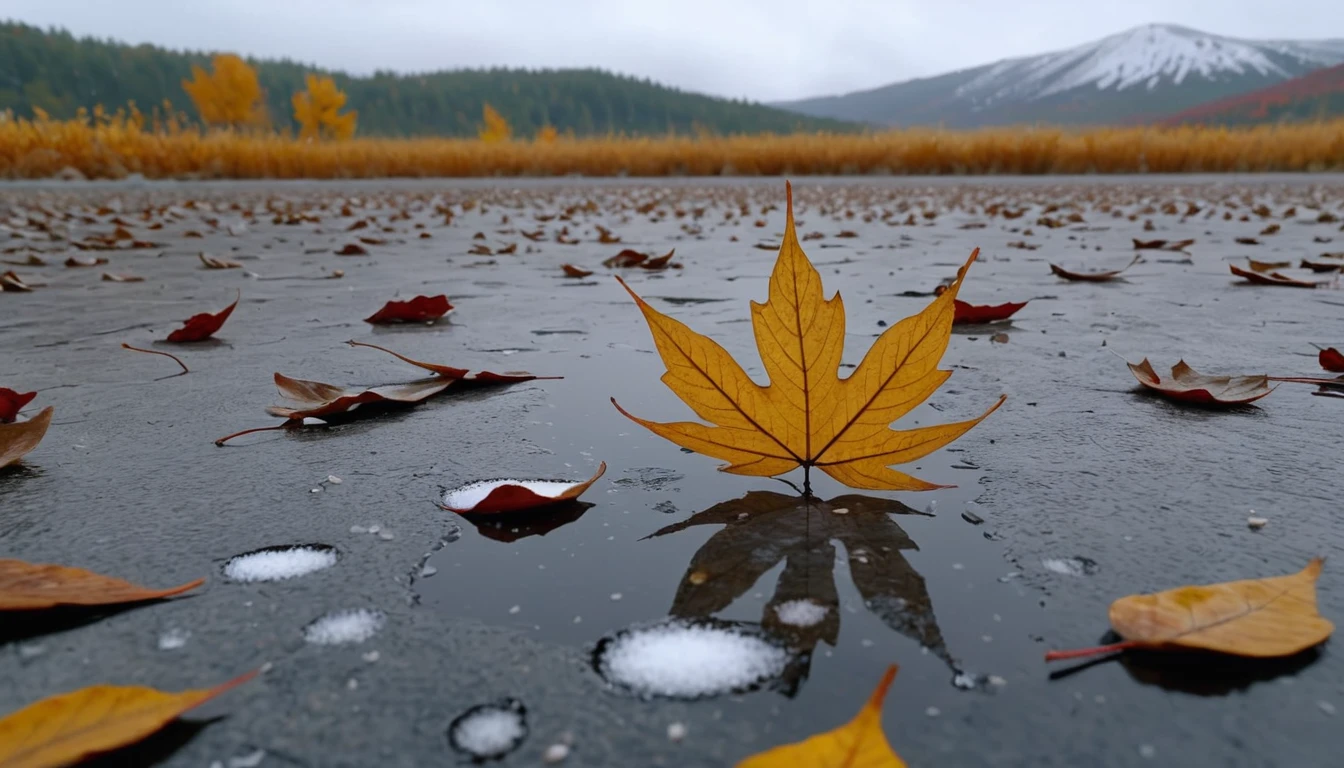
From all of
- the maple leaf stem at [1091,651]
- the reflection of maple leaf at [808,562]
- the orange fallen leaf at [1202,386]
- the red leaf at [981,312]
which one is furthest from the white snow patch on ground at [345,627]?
the red leaf at [981,312]

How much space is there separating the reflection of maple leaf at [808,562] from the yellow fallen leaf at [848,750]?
124 mm

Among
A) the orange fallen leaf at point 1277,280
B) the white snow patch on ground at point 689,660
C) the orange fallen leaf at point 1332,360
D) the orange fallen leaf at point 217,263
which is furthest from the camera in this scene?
the orange fallen leaf at point 217,263

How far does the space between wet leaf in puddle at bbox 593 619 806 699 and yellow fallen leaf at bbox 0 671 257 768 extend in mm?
260

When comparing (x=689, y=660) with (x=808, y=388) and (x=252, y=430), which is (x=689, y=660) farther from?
(x=252, y=430)

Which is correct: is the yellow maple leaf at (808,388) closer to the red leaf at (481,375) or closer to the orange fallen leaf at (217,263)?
the red leaf at (481,375)

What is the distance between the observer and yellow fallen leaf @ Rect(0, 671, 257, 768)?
43 centimetres

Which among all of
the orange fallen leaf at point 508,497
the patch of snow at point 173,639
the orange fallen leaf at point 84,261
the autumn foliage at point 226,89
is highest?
the autumn foliage at point 226,89

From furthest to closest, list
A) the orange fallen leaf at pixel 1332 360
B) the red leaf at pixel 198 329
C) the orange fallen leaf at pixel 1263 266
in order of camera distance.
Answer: the orange fallen leaf at pixel 1263 266 < the red leaf at pixel 198 329 < the orange fallen leaf at pixel 1332 360

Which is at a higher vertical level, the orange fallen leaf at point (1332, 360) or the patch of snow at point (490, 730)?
the patch of snow at point (490, 730)

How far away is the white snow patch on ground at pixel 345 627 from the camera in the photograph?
0.57 m

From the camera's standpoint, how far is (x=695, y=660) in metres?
0.55

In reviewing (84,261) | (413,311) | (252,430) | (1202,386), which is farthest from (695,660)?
(84,261)

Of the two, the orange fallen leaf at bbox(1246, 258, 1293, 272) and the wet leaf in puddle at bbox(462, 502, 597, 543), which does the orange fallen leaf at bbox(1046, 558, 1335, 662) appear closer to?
the wet leaf in puddle at bbox(462, 502, 597, 543)

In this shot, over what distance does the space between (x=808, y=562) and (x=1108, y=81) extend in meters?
151
